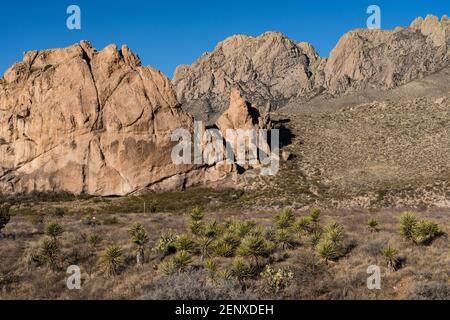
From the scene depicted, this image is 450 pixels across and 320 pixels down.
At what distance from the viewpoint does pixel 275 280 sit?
14953 millimetres

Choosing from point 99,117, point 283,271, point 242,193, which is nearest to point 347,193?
point 242,193

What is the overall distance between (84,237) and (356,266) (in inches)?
581

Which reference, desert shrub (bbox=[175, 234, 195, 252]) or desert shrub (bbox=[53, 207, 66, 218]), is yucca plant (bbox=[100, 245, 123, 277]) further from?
desert shrub (bbox=[53, 207, 66, 218])

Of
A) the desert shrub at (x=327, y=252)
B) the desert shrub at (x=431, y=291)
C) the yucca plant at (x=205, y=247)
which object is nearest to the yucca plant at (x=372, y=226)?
the desert shrub at (x=327, y=252)

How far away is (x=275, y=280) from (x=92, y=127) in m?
42.2

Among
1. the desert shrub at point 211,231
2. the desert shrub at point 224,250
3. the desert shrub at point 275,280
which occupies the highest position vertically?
A: the desert shrub at point 211,231

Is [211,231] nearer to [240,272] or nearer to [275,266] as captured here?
[275,266]

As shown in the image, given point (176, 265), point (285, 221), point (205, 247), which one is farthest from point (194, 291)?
point (285, 221)

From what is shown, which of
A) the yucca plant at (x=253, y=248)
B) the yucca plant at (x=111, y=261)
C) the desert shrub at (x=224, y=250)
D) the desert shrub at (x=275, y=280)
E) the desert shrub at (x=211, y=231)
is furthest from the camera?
the desert shrub at (x=211, y=231)

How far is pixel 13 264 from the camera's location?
19781 millimetres

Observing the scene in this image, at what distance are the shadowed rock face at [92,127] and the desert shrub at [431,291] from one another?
4081 cm

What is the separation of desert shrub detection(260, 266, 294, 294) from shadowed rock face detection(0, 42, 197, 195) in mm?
37558

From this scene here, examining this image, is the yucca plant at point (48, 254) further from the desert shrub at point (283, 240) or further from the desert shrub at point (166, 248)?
the desert shrub at point (283, 240)

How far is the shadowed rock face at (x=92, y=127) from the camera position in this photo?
51.7 metres
